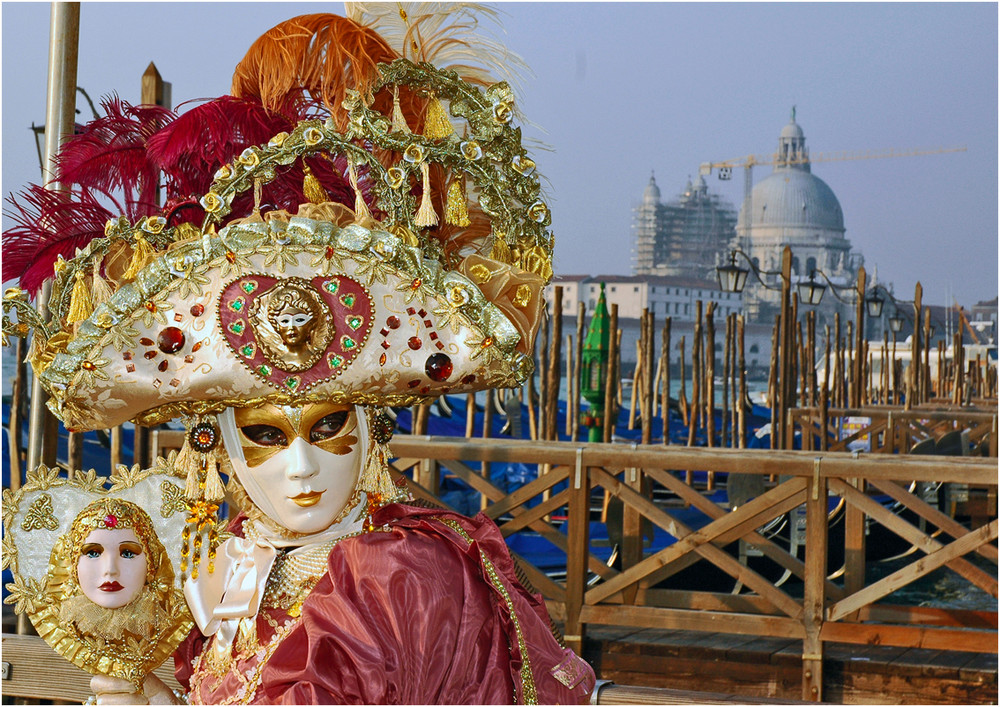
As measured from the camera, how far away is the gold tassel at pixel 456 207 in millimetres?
2174

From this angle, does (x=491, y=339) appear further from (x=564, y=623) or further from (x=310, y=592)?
(x=564, y=623)

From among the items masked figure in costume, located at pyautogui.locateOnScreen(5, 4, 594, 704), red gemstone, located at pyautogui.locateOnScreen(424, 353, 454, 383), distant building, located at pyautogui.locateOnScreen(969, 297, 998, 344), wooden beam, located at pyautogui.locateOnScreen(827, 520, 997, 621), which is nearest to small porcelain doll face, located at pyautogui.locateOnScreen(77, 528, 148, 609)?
masked figure in costume, located at pyautogui.locateOnScreen(5, 4, 594, 704)

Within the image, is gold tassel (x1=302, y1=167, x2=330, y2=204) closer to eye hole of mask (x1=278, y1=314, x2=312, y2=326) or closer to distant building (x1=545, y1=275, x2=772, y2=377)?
eye hole of mask (x1=278, y1=314, x2=312, y2=326)

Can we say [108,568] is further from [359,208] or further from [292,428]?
[359,208]

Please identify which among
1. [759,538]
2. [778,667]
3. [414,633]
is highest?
[414,633]

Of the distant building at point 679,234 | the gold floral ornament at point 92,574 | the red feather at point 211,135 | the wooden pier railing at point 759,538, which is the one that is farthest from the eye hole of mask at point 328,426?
the distant building at point 679,234

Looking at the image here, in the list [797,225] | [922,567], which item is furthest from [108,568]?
[797,225]

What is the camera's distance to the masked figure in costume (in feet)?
6.38

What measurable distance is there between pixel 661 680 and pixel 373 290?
12.5 ft

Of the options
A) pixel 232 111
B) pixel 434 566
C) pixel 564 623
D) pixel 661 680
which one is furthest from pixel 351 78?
pixel 661 680

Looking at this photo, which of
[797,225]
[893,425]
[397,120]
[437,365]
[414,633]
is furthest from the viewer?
[797,225]

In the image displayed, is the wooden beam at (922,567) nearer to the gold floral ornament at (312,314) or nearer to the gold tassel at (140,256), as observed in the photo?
the gold floral ornament at (312,314)

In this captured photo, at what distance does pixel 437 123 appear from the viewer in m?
2.21

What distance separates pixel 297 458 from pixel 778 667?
12.3 ft
